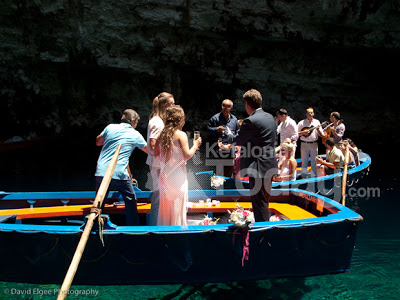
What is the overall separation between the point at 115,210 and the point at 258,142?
7.90 feet

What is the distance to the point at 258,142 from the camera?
4621 mm

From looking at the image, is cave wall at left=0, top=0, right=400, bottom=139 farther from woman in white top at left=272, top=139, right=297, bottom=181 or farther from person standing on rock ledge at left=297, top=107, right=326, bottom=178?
woman in white top at left=272, top=139, right=297, bottom=181

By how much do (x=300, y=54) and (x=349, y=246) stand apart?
14120 millimetres

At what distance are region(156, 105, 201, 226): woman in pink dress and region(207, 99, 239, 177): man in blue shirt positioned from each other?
8.44 ft

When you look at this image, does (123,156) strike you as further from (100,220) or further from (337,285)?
(337,285)

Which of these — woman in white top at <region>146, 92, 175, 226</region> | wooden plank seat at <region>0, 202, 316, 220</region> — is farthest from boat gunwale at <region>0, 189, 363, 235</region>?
wooden plank seat at <region>0, 202, 316, 220</region>

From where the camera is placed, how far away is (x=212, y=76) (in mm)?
17297

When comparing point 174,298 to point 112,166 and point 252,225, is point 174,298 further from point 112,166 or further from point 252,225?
point 112,166

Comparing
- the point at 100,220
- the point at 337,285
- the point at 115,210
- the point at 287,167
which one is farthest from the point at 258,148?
the point at 287,167

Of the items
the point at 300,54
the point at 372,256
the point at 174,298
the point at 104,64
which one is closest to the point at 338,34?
the point at 300,54

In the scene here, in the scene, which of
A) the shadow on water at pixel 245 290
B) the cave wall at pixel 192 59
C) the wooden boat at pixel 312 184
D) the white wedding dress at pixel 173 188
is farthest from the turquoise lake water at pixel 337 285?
the cave wall at pixel 192 59

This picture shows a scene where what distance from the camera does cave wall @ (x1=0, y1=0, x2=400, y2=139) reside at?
1506 cm

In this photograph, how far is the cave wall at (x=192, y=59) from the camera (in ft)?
49.4

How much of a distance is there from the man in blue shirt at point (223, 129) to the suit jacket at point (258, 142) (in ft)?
7.28
